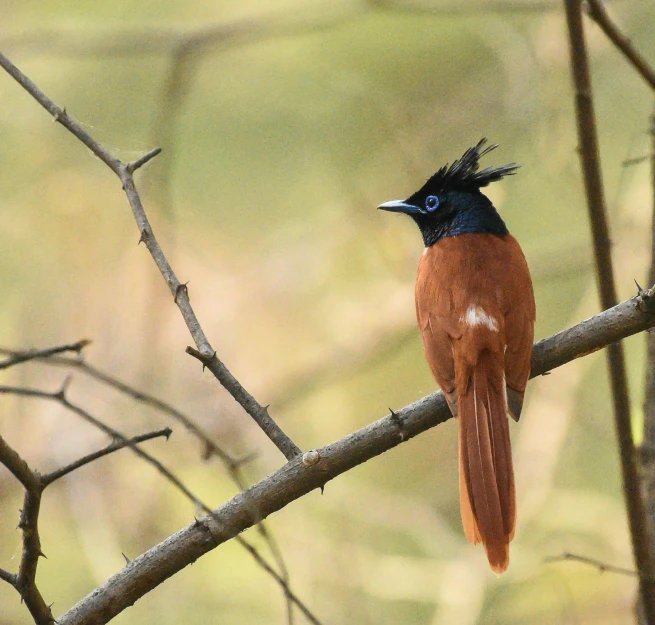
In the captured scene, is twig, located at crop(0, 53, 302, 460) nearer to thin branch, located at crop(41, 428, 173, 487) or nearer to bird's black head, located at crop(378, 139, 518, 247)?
thin branch, located at crop(41, 428, 173, 487)

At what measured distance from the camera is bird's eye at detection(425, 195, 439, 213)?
4285 millimetres

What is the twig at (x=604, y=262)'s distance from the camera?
3.33 metres

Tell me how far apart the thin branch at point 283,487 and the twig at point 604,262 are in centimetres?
71

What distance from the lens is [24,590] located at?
79.1 inches

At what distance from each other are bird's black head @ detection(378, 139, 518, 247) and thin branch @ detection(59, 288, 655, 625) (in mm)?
1421

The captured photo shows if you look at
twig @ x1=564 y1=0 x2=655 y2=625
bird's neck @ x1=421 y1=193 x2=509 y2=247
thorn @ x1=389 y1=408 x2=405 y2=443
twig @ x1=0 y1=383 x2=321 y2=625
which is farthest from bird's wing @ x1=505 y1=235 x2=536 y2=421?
twig @ x1=0 y1=383 x2=321 y2=625

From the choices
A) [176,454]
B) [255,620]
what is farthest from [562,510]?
[176,454]

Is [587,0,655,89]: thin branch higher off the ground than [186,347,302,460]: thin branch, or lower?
higher

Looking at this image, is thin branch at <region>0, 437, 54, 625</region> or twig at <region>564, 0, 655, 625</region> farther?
twig at <region>564, 0, 655, 625</region>

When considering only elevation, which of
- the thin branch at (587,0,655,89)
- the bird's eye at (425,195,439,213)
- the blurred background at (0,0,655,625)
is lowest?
the thin branch at (587,0,655,89)

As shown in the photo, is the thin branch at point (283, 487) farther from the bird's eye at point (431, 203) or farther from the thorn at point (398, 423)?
the bird's eye at point (431, 203)

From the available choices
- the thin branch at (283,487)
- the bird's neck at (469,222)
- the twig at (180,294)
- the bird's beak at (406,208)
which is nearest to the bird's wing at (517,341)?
the thin branch at (283,487)

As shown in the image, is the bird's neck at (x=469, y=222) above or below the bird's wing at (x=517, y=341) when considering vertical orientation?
above

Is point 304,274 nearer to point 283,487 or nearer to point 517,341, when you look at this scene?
point 517,341
